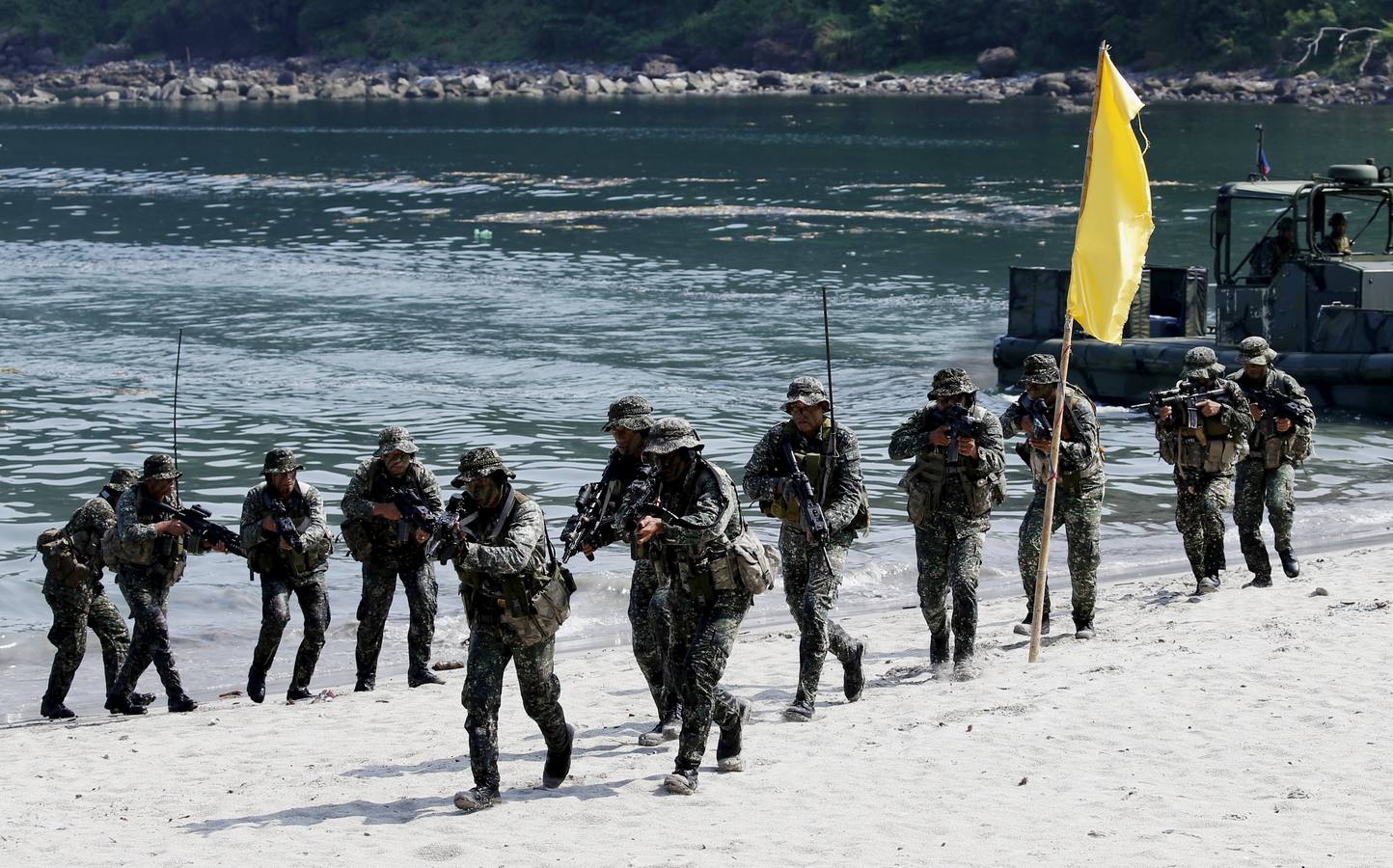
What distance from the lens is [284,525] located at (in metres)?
11.4

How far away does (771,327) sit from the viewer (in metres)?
30.3

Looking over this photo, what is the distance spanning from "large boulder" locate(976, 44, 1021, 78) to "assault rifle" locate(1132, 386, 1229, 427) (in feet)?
287

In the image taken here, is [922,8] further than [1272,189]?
Yes

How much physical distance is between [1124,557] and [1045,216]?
100.0ft

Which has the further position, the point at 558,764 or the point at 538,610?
the point at 558,764

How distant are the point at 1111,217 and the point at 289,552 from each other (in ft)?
17.2

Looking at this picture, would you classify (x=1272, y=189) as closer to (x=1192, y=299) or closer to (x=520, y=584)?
(x=1192, y=299)

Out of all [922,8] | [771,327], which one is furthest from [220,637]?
[922,8]

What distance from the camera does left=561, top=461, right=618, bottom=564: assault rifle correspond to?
9391 mm

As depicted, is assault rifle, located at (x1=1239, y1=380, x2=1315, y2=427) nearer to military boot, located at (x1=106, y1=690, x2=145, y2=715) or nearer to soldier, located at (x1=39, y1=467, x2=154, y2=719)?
soldier, located at (x1=39, y1=467, x2=154, y2=719)

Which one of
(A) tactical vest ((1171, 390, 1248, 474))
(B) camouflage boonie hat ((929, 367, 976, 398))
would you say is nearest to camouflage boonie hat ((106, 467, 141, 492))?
(B) camouflage boonie hat ((929, 367, 976, 398))

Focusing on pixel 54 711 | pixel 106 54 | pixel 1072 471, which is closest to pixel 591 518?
pixel 1072 471

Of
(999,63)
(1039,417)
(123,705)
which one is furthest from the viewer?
(999,63)

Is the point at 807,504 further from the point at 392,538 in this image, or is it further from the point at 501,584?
the point at 392,538
